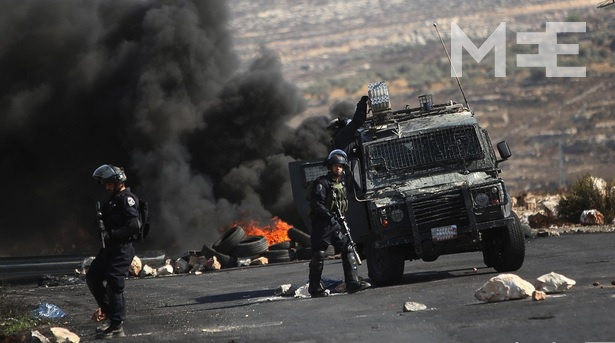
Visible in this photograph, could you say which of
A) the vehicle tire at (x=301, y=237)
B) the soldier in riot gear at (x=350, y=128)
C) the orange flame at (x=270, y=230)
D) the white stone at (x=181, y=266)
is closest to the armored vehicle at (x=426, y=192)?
the soldier in riot gear at (x=350, y=128)

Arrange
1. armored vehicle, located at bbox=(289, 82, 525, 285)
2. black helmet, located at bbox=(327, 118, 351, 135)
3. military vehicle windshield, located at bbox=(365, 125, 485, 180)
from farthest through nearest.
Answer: black helmet, located at bbox=(327, 118, 351, 135) < military vehicle windshield, located at bbox=(365, 125, 485, 180) < armored vehicle, located at bbox=(289, 82, 525, 285)

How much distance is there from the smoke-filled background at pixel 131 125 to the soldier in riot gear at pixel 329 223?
17.3 meters

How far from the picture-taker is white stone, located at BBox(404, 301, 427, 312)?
1169cm

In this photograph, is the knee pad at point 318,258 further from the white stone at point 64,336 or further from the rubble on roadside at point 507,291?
the white stone at point 64,336

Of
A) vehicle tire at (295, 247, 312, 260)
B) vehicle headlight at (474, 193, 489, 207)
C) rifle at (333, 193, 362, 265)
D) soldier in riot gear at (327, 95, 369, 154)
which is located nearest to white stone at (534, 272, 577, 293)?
vehicle headlight at (474, 193, 489, 207)

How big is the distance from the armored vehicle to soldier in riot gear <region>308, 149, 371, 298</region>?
20.2 inches

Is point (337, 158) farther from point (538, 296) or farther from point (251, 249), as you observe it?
point (251, 249)

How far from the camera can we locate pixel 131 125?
35.7 meters

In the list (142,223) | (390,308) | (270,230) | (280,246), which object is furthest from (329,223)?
(270,230)

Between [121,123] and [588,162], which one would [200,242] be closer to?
[121,123]

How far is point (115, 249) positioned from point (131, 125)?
78.7ft

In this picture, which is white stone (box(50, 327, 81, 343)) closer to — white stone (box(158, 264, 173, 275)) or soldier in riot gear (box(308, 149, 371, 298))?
soldier in riot gear (box(308, 149, 371, 298))

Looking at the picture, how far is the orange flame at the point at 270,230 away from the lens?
86.1 ft

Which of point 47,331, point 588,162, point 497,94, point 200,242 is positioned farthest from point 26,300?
point 497,94
